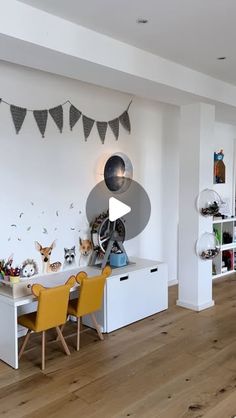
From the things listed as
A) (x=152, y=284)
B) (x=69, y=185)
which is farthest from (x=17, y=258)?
(x=152, y=284)

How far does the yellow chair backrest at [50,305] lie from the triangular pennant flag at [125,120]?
6.78 feet

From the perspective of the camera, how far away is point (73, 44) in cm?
256

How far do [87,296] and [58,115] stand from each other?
5.60 ft

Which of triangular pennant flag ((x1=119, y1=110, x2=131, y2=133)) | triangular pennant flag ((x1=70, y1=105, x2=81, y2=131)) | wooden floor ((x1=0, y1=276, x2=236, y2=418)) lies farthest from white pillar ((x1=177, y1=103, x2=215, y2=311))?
triangular pennant flag ((x1=70, y1=105, x2=81, y2=131))

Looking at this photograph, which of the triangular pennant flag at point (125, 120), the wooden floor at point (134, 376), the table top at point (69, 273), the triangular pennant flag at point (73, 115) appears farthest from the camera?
the triangular pennant flag at point (125, 120)

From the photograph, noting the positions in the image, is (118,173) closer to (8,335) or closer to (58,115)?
(58,115)

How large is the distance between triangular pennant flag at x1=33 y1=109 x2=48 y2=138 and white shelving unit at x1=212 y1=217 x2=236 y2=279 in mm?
3003

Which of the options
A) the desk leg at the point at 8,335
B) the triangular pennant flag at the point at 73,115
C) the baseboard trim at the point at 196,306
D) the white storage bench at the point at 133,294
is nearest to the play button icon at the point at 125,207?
the white storage bench at the point at 133,294

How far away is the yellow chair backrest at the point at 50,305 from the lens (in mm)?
2691

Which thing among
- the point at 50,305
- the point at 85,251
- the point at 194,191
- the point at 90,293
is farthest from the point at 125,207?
the point at 50,305

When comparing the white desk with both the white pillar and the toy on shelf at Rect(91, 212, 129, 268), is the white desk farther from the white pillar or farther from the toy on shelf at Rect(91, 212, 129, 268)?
the white pillar

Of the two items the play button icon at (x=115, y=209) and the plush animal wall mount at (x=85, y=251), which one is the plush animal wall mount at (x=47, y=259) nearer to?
the plush animal wall mount at (x=85, y=251)

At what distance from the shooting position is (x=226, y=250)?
566cm

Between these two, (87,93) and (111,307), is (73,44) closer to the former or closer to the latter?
(87,93)
